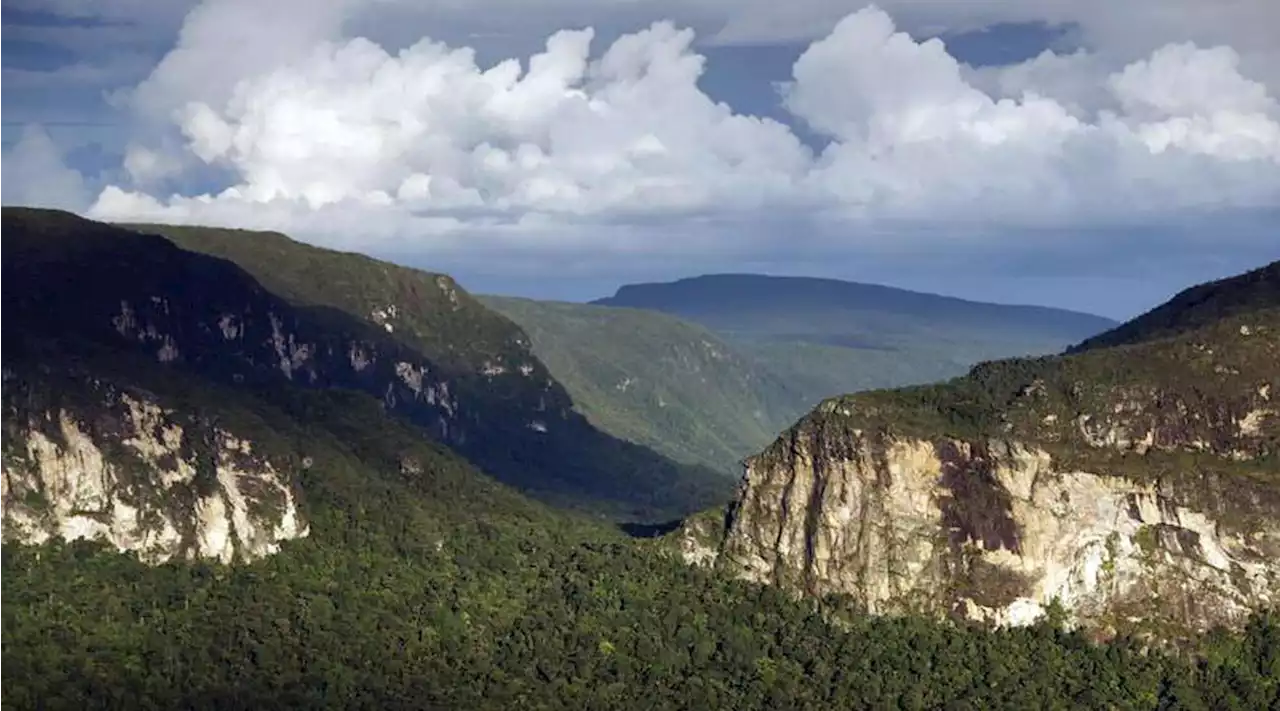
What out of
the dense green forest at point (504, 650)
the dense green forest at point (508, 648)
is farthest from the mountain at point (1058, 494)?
the dense green forest at point (504, 650)

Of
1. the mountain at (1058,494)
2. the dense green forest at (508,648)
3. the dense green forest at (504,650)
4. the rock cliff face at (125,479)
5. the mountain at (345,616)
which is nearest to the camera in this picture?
the dense green forest at (504,650)

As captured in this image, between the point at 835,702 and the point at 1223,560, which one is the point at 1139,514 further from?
the point at 835,702

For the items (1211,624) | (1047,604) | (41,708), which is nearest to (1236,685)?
(1211,624)

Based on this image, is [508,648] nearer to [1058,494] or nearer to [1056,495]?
[1056,495]

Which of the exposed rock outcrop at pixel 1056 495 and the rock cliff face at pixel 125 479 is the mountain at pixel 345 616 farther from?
the exposed rock outcrop at pixel 1056 495

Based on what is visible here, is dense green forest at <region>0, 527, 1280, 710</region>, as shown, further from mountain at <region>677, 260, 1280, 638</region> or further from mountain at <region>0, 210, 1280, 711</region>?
mountain at <region>677, 260, 1280, 638</region>

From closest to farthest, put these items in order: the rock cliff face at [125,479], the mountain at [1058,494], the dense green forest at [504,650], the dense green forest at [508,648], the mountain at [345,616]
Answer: the dense green forest at [504,650]
the dense green forest at [508,648]
the mountain at [345,616]
the mountain at [1058,494]
the rock cliff face at [125,479]
